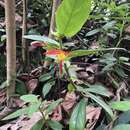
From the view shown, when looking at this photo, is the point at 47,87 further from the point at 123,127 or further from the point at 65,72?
the point at 123,127

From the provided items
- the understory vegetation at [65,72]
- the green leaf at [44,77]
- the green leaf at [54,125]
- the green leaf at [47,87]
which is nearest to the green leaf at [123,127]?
the understory vegetation at [65,72]

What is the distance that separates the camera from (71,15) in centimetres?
109

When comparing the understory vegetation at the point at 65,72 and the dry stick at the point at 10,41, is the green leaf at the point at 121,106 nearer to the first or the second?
the understory vegetation at the point at 65,72

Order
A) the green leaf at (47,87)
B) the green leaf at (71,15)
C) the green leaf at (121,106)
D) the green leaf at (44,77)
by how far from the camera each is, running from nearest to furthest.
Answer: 1. the green leaf at (71,15)
2. the green leaf at (121,106)
3. the green leaf at (47,87)
4. the green leaf at (44,77)

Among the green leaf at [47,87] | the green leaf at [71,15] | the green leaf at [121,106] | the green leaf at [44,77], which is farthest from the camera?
the green leaf at [44,77]

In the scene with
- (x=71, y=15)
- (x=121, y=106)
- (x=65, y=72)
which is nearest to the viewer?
(x=71, y=15)

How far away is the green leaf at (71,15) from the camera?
1.07m

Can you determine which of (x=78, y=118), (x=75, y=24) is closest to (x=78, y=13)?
(x=75, y=24)

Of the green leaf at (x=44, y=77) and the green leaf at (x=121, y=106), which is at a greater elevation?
the green leaf at (x=44, y=77)

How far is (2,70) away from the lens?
204cm

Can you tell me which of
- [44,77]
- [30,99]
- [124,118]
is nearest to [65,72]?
[30,99]

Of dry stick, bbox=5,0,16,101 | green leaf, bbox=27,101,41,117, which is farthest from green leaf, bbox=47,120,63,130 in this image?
dry stick, bbox=5,0,16,101

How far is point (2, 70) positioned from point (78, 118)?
962mm

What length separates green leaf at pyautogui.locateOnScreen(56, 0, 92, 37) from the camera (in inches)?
42.1
